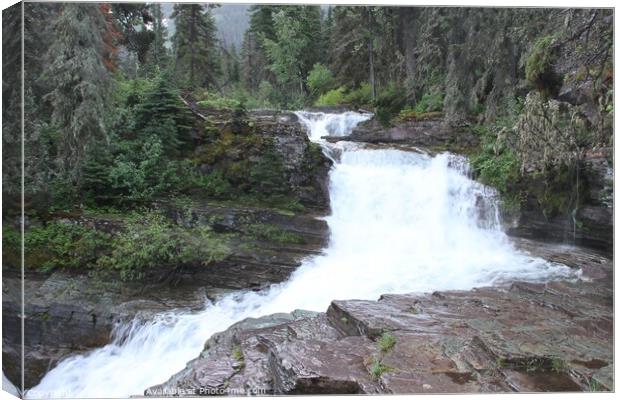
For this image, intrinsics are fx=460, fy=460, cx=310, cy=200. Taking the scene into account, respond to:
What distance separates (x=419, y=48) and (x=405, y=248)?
257cm

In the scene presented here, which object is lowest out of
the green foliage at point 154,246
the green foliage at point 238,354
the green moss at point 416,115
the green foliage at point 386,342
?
the green foliage at point 238,354

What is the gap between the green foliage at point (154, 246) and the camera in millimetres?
5328

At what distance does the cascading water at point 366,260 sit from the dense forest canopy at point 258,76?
0.76 meters

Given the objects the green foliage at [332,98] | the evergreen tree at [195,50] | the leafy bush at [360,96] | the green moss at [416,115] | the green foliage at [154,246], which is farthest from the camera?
the green moss at [416,115]

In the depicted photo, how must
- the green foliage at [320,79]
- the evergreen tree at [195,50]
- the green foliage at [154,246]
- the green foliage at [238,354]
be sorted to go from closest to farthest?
the green foliage at [238,354] < the evergreen tree at [195,50] < the green foliage at [154,246] < the green foliage at [320,79]

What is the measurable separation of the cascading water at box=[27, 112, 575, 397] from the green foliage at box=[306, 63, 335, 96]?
0.36 meters

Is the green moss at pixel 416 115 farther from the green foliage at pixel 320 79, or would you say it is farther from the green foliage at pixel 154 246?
the green foliage at pixel 154 246

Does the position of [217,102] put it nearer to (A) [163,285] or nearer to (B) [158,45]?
(B) [158,45]

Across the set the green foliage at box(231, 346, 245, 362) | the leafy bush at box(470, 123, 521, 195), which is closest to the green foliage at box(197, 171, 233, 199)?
the green foliage at box(231, 346, 245, 362)

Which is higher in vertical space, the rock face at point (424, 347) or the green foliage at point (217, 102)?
the green foliage at point (217, 102)

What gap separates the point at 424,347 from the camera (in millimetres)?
4008

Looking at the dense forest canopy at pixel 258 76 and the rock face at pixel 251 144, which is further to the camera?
the rock face at pixel 251 144

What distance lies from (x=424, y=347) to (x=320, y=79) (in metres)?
3.48

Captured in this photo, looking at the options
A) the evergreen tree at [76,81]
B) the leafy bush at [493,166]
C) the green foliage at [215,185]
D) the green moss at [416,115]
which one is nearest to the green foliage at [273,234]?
the green foliage at [215,185]
